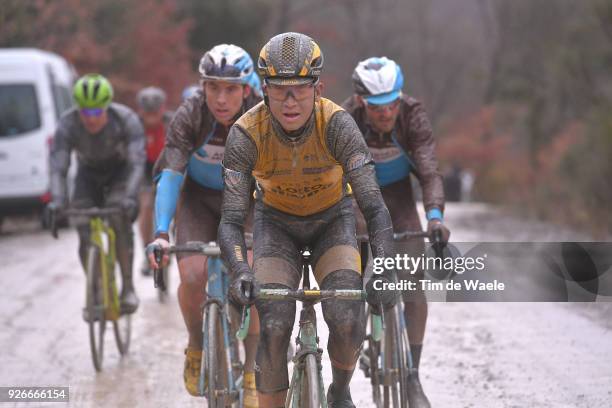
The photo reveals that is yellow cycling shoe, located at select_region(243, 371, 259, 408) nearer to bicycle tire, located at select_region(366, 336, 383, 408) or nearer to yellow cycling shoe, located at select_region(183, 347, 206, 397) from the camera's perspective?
yellow cycling shoe, located at select_region(183, 347, 206, 397)

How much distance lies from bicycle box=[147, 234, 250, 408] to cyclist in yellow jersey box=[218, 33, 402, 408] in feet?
2.82

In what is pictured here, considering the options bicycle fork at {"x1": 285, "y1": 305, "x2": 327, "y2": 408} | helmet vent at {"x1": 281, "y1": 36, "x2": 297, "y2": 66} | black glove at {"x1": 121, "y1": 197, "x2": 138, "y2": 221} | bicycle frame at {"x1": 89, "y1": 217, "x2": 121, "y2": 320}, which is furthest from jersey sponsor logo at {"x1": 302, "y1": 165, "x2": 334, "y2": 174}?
bicycle frame at {"x1": 89, "y1": 217, "x2": 121, "y2": 320}

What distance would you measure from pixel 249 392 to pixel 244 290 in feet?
6.81

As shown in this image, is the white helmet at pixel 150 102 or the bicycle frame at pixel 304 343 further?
the white helmet at pixel 150 102

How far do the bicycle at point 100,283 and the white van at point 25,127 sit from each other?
1072cm

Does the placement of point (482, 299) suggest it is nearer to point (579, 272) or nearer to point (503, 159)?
point (579, 272)

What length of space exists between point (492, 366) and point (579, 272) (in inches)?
162

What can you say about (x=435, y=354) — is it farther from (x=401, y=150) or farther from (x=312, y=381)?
(x=312, y=381)

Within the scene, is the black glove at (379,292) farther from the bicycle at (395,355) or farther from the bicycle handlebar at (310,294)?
the bicycle at (395,355)

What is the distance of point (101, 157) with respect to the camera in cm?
976

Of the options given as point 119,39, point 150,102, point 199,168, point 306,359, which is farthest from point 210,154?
point 119,39

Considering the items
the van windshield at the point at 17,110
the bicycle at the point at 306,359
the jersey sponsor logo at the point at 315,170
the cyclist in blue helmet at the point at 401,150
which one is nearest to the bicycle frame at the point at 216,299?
the jersey sponsor logo at the point at 315,170

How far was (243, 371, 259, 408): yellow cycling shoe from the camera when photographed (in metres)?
6.83

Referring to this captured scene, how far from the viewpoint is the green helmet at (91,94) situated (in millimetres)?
9492
